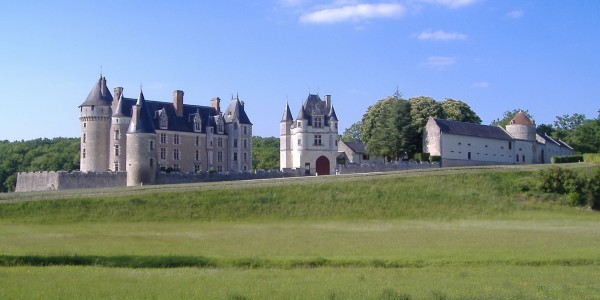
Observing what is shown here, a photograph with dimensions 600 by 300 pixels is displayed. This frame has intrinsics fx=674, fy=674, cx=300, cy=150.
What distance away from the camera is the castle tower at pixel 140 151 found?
191 ft

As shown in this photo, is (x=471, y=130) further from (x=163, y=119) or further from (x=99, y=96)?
(x=99, y=96)

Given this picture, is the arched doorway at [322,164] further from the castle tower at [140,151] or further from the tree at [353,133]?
the tree at [353,133]

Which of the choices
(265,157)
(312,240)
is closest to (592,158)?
(265,157)

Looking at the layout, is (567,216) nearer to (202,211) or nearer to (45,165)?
(202,211)

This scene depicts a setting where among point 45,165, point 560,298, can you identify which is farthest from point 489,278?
point 45,165

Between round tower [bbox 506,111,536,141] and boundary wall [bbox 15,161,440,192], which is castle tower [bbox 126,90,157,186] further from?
round tower [bbox 506,111,536,141]

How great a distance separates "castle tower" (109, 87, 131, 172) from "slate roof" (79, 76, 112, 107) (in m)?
2.36

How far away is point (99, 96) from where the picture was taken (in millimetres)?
66750

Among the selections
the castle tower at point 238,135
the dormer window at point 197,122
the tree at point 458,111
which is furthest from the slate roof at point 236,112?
the tree at point 458,111

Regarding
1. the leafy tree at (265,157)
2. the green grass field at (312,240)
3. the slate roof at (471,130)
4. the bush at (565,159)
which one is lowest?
the green grass field at (312,240)

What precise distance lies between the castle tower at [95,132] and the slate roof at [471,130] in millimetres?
33857

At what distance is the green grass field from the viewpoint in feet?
55.3

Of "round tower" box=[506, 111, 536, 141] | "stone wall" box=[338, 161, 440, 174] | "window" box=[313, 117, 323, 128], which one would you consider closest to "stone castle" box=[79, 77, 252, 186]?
"window" box=[313, 117, 323, 128]

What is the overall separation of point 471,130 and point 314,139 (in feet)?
58.5
